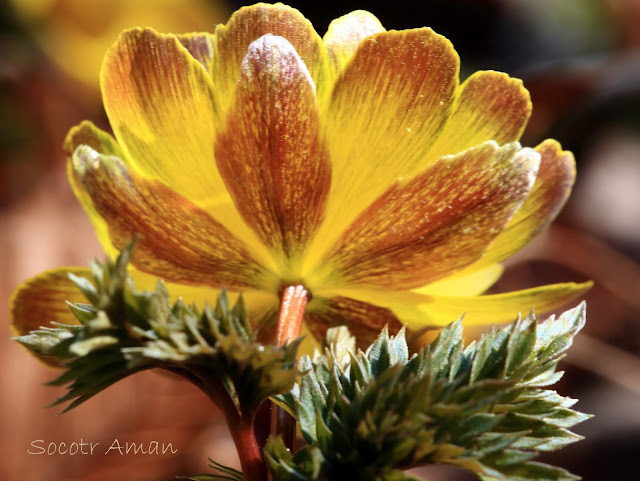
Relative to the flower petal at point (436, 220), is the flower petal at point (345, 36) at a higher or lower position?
higher

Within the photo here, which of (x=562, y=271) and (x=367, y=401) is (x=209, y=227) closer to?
(x=367, y=401)

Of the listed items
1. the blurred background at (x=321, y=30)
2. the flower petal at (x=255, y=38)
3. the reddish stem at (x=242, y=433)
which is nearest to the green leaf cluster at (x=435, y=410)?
the reddish stem at (x=242, y=433)

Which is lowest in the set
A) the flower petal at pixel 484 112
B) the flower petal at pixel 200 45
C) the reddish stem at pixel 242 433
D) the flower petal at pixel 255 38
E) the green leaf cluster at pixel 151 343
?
the reddish stem at pixel 242 433

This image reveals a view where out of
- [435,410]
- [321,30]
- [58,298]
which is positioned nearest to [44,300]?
[58,298]

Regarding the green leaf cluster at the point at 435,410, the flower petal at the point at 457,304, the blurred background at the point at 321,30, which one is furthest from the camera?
the blurred background at the point at 321,30

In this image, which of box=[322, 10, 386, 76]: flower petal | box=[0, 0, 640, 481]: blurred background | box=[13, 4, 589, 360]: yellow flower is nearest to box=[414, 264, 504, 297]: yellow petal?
box=[13, 4, 589, 360]: yellow flower

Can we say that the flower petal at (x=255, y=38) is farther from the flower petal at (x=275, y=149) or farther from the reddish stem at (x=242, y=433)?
the reddish stem at (x=242, y=433)

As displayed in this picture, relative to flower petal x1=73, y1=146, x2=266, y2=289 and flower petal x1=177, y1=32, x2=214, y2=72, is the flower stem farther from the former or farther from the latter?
flower petal x1=177, y1=32, x2=214, y2=72

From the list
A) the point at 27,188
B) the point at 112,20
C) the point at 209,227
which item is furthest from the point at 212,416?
the point at 112,20
